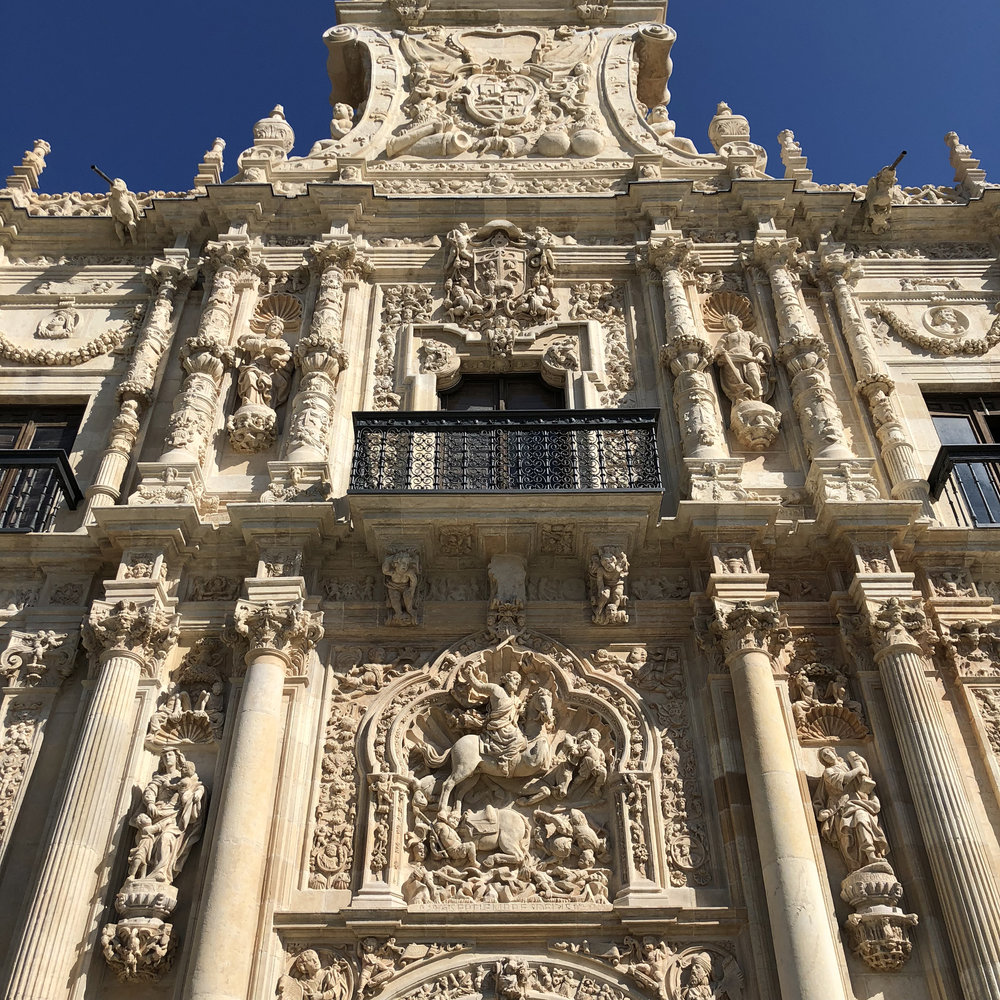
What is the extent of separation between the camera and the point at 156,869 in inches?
258

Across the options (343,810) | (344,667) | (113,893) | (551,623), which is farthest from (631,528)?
(113,893)

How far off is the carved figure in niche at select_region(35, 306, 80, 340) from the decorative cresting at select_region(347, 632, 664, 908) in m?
5.47

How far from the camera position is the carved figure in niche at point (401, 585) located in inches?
312

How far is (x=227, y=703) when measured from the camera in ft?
25.0

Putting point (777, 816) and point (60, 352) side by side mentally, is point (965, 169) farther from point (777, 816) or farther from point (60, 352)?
point (60, 352)

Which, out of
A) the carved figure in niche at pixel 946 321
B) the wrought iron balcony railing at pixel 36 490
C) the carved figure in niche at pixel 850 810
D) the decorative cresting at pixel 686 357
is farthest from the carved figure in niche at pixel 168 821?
the carved figure in niche at pixel 946 321

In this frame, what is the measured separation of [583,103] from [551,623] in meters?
7.58

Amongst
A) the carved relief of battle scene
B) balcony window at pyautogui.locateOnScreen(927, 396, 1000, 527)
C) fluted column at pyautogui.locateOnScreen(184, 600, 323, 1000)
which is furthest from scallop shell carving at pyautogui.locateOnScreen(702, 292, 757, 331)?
fluted column at pyautogui.locateOnScreen(184, 600, 323, 1000)

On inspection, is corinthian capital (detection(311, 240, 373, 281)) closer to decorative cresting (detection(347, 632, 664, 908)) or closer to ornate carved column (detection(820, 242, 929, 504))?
decorative cresting (detection(347, 632, 664, 908))

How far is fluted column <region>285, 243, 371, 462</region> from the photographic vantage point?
9.02 meters

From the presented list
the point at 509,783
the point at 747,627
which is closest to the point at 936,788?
the point at 747,627

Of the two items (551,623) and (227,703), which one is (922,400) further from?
(227,703)

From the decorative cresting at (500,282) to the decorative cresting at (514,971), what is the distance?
18.3ft

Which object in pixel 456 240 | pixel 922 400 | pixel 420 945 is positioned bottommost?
pixel 420 945
